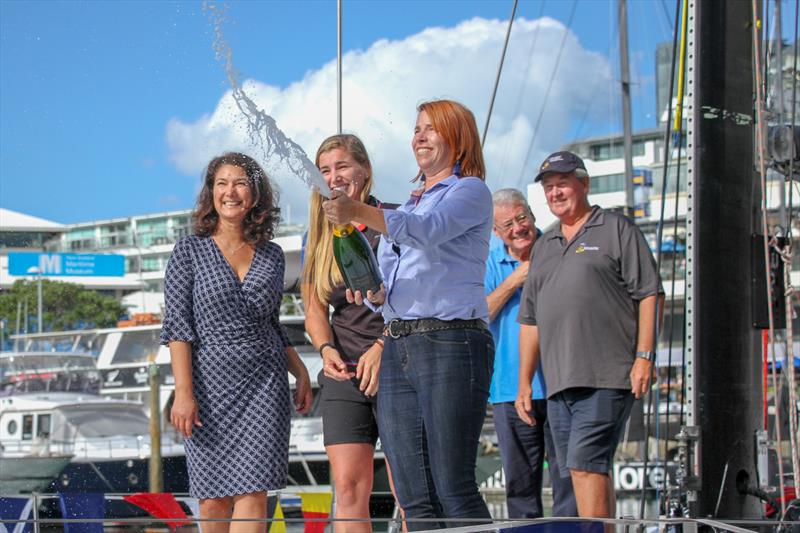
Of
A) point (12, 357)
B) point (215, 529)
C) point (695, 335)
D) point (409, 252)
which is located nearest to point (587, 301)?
→ point (695, 335)

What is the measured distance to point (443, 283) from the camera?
9.95 ft

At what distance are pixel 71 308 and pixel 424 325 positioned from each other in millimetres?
44521

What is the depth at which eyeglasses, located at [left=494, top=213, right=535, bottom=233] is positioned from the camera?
477cm

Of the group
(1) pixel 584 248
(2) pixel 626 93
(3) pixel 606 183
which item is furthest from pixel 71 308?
(1) pixel 584 248

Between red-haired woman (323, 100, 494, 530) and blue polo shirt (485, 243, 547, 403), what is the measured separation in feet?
5.24

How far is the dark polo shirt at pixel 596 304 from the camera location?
3904 millimetres

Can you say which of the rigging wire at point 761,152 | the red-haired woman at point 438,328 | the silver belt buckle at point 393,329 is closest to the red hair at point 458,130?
the red-haired woman at point 438,328

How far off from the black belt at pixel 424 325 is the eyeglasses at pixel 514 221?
5.77ft

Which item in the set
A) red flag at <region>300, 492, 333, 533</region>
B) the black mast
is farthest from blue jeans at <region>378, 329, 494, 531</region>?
red flag at <region>300, 492, 333, 533</region>

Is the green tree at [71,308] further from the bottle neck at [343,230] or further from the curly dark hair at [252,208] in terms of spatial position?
the bottle neck at [343,230]

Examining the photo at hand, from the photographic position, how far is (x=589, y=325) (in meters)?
3.96

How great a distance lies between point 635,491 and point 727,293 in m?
17.3

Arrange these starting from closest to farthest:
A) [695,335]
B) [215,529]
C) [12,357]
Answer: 1. [215,529]
2. [695,335]
3. [12,357]

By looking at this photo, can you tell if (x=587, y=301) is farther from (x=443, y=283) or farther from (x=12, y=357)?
(x=12, y=357)
